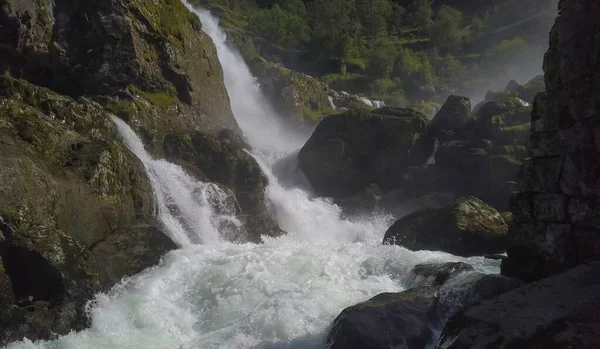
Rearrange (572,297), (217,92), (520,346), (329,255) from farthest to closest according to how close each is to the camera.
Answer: (217,92), (329,255), (572,297), (520,346)

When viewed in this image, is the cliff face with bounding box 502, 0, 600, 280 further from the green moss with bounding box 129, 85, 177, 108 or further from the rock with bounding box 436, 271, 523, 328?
the green moss with bounding box 129, 85, 177, 108

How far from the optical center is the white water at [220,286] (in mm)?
11523

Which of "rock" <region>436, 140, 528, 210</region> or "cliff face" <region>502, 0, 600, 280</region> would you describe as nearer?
"cliff face" <region>502, 0, 600, 280</region>

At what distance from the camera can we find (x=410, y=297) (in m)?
11.6

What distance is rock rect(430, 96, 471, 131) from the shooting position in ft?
111

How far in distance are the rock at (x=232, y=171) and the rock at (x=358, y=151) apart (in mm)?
7054

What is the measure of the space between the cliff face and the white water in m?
4.20

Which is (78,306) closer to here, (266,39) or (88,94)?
(88,94)

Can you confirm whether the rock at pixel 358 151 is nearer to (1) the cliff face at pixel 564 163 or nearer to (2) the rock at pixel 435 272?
(2) the rock at pixel 435 272

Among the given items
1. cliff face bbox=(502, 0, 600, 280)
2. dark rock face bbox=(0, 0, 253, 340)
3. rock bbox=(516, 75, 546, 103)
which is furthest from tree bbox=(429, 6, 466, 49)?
cliff face bbox=(502, 0, 600, 280)

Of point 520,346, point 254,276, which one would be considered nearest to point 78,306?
point 254,276

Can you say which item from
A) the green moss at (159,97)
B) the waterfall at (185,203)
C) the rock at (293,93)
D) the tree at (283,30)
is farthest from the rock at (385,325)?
the tree at (283,30)

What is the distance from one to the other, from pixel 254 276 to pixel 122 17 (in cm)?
1670

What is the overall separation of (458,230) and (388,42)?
68229 mm
